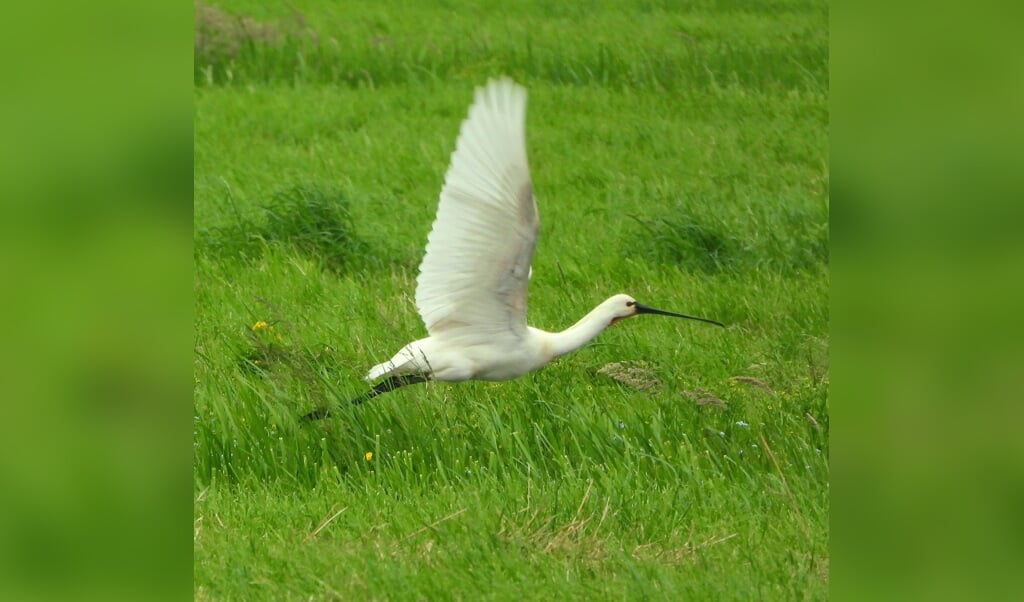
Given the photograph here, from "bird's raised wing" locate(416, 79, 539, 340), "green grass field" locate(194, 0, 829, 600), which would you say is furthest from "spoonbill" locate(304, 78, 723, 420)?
"green grass field" locate(194, 0, 829, 600)

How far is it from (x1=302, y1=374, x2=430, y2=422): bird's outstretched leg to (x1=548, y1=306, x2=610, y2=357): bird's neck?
17.8 inches

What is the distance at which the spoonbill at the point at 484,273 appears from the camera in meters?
3.40

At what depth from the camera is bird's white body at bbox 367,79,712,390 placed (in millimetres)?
3402

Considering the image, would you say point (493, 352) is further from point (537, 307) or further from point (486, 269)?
point (537, 307)

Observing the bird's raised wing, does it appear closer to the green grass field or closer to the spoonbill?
the spoonbill

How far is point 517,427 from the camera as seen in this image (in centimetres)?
393

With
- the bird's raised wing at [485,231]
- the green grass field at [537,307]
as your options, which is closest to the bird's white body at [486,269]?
the bird's raised wing at [485,231]

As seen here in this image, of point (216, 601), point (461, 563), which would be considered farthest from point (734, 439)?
point (216, 601)

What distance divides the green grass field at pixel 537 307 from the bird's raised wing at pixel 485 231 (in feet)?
1.05
